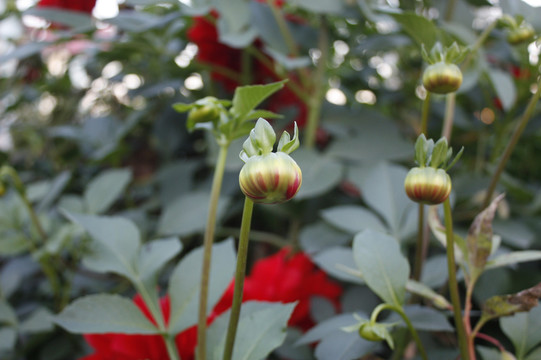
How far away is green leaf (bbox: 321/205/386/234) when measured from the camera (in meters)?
0.38

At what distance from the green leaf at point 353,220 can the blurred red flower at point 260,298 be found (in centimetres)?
6

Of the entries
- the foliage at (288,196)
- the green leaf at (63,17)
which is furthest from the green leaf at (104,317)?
the green leaf at (63,17)

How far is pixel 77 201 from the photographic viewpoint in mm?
483

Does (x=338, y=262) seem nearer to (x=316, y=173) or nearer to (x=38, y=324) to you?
(x=316, y=173)

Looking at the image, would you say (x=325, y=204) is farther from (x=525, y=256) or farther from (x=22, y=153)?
(x=22, y=153)

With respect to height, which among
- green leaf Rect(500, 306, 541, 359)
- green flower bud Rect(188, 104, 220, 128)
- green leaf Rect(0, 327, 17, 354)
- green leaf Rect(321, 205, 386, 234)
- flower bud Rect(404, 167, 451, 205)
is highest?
flower bud Rect(404, 167, 451, 205)

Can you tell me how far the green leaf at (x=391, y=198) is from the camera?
0.39m

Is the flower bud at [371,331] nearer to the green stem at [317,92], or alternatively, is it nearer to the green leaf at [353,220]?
the green leaf at [353,220]

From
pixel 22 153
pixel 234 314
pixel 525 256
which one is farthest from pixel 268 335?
pixel 22 153

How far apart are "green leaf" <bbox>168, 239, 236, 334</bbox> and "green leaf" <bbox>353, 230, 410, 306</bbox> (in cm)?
9

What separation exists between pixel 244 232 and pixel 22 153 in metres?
0.83

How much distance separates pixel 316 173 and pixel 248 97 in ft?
0.78

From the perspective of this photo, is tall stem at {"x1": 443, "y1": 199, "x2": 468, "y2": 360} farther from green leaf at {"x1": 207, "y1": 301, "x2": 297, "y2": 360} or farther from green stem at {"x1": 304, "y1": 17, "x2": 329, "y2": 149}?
green stem at {"x1": 304, "y1": 17, "x2": 329, "y2": 149}

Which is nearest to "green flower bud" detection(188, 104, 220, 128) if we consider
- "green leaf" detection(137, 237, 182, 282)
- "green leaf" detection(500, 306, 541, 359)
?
"green leaf" detection(137, 237, 182, 282)
